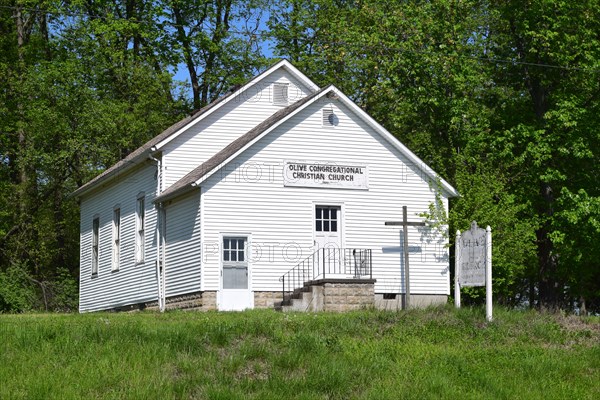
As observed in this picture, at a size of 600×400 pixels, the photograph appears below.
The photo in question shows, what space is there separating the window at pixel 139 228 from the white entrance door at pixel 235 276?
5.06 meters

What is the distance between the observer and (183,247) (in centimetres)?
3016

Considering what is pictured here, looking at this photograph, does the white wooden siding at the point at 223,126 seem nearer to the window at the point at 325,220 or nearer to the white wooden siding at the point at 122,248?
the white wooden siding at the point at 122,248

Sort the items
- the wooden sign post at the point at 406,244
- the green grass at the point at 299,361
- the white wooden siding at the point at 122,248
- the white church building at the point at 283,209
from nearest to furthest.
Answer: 1. the green grass at the point at 299,361
2. the white church building at the point at 283,209
3. the wooden sign post at the point at 406,244
4. the white wooden siding at the point at 122,248

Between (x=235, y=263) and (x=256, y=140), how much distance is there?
3487mm

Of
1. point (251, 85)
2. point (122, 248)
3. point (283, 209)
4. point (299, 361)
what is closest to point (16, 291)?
point (122, 248)

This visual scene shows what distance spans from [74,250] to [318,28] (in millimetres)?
15094

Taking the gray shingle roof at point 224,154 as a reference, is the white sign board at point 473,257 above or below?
below

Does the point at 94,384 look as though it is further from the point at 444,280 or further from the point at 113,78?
the point at 113,78

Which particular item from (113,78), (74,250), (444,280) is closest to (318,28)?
(113,78)

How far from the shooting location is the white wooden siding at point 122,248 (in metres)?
32.5

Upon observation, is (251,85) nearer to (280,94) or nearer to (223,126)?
(280,94)

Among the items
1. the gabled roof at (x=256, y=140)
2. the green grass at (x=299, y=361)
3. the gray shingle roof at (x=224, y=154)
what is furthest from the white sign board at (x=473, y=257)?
the gray shingle roof at (x=224, y=154)

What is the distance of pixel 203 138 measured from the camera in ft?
105

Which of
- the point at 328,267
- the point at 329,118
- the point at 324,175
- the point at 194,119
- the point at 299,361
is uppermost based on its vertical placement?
the point at 194,119
